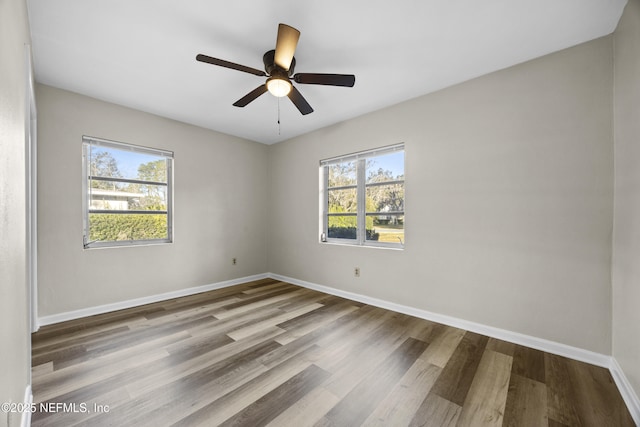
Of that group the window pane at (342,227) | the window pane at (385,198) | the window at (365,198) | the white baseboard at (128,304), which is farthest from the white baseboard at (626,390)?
the white baseboard at (128,304)

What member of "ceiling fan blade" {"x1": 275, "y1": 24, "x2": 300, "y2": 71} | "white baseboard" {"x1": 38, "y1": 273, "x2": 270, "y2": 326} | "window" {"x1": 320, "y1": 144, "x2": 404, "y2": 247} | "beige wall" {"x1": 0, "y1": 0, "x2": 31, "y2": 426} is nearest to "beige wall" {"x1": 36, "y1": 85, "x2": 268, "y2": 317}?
"white baseboard" {"x1": 38, "y1": 273, "x2": 270, "y2": 326}

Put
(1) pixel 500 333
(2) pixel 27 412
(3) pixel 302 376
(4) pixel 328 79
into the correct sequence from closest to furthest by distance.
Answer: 1. (2) pixel 27 412
2. (3) pixel 302 376
3. (4) pixel 328 79
4. (1) pixel 500 333

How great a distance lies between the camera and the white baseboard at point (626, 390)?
156 centimetres

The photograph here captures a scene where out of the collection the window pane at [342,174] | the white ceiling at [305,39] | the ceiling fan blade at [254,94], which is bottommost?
the window pane at [342,174]

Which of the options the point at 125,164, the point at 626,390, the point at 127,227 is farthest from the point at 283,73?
the point at 626,390

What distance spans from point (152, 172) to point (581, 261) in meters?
4.88

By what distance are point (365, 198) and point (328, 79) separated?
1.99m

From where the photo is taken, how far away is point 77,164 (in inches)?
118

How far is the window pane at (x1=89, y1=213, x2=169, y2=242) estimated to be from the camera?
3201mm

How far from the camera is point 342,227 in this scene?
Answer: 404cm

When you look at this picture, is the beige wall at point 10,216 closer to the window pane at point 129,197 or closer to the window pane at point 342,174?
the window pane at point 129,197

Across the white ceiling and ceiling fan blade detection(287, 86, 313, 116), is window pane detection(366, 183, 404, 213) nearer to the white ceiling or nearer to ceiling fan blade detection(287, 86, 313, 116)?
the white ceiling

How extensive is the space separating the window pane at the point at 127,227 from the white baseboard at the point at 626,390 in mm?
4778

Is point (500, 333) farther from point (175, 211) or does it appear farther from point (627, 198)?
point (175, 211)
